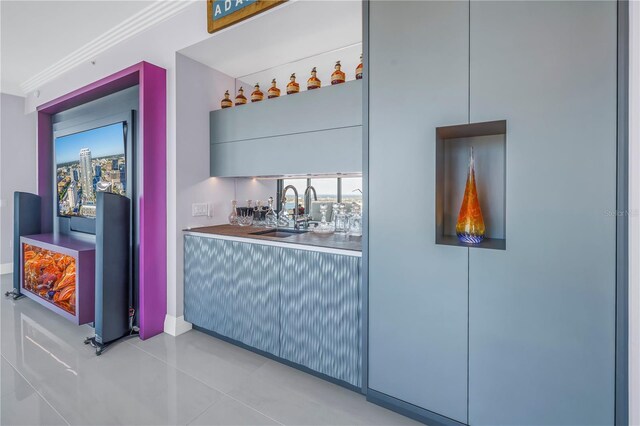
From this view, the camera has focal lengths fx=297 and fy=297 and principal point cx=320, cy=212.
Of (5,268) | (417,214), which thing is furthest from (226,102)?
(5,268)

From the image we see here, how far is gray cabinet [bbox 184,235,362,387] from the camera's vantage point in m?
1.90

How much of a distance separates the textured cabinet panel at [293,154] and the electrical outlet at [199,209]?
0.33m

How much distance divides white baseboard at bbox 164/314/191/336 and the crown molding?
2.74 metres

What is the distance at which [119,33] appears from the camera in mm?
3059

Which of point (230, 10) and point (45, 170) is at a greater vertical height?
point (230, 10)

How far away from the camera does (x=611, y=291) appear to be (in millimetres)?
1221

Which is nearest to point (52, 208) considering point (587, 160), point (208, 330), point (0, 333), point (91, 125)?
point (91, 125)

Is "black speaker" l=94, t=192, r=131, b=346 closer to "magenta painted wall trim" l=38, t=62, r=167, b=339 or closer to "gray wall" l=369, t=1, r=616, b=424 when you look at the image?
"magenta painted wall trim" l=38, t=62, r=167, b=339

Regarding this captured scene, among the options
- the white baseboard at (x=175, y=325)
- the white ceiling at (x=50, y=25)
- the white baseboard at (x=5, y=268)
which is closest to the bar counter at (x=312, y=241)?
the white baseboard at (x=175, y=325)

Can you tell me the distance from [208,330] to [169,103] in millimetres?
2102

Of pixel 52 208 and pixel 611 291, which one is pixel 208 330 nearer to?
pixel 611 291

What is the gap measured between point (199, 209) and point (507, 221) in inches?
101

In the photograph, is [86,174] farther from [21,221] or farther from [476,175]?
[476,175]

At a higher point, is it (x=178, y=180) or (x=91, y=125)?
(x=91, y=125)
